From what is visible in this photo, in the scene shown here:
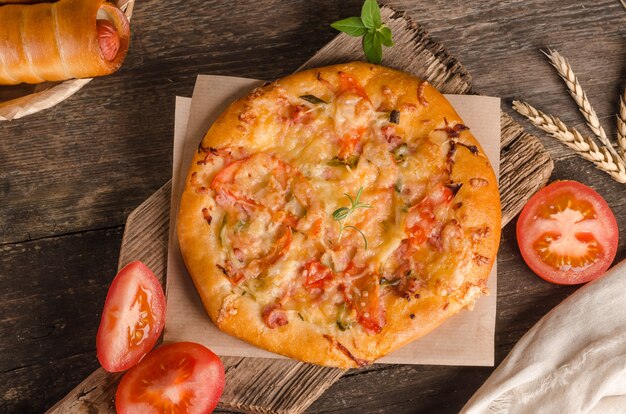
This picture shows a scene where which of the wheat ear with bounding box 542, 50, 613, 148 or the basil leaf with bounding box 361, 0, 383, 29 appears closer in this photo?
the basil leaf with bounding box 361, 0, 383, 29

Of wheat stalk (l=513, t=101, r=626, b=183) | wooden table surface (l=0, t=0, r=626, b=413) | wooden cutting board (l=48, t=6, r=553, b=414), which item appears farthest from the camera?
wooden table surface (l=0, t=0, r=626, b=413)

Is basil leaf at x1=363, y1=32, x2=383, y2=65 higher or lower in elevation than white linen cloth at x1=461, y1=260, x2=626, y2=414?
higher

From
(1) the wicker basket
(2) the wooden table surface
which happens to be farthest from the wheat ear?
(1) the wicker basket

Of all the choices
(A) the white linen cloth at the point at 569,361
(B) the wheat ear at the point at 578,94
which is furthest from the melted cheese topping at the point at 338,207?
(B) the wheat ear at the point at 578,94

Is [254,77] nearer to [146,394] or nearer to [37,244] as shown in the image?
[37,244]

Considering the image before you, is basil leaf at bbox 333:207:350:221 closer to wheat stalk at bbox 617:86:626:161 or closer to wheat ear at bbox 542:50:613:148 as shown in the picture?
wheat ear at bbox 542:50:613:148

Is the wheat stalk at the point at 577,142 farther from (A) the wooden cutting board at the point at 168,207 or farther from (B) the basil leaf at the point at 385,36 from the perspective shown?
(B) the basil leaf at the point at 385,36
